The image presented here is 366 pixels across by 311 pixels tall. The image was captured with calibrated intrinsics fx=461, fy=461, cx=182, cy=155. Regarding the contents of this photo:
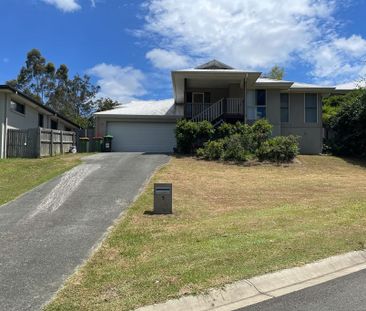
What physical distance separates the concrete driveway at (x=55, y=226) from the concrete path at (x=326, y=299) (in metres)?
2.75

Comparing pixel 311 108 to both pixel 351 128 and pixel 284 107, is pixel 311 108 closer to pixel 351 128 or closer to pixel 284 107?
pixel 284 107

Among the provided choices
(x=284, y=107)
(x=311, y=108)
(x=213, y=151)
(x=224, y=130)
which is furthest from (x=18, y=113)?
(x=311, y=108)

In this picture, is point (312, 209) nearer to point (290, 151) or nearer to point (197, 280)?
point (197, 280)

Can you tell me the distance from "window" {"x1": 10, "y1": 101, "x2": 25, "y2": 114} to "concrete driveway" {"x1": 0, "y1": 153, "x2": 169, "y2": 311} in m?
9.21

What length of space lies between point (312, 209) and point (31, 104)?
19957mm

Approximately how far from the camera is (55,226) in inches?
368

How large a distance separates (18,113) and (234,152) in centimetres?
1209

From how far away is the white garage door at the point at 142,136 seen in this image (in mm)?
29938

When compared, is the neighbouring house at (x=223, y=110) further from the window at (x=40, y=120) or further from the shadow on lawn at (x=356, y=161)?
the window at (x=40, y=120)

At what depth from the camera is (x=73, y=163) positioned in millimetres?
19453

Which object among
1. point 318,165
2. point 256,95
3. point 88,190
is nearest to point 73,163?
point 88,190

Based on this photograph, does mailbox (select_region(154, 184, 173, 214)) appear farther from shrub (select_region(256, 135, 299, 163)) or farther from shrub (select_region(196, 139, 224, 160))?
shrub (select_region(256, 135, 299, 163))

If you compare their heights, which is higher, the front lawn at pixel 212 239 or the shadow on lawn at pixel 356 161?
the shadow on lawn at pixel 356 161

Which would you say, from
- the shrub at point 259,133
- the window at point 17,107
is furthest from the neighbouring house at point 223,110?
the window at point 17,107
